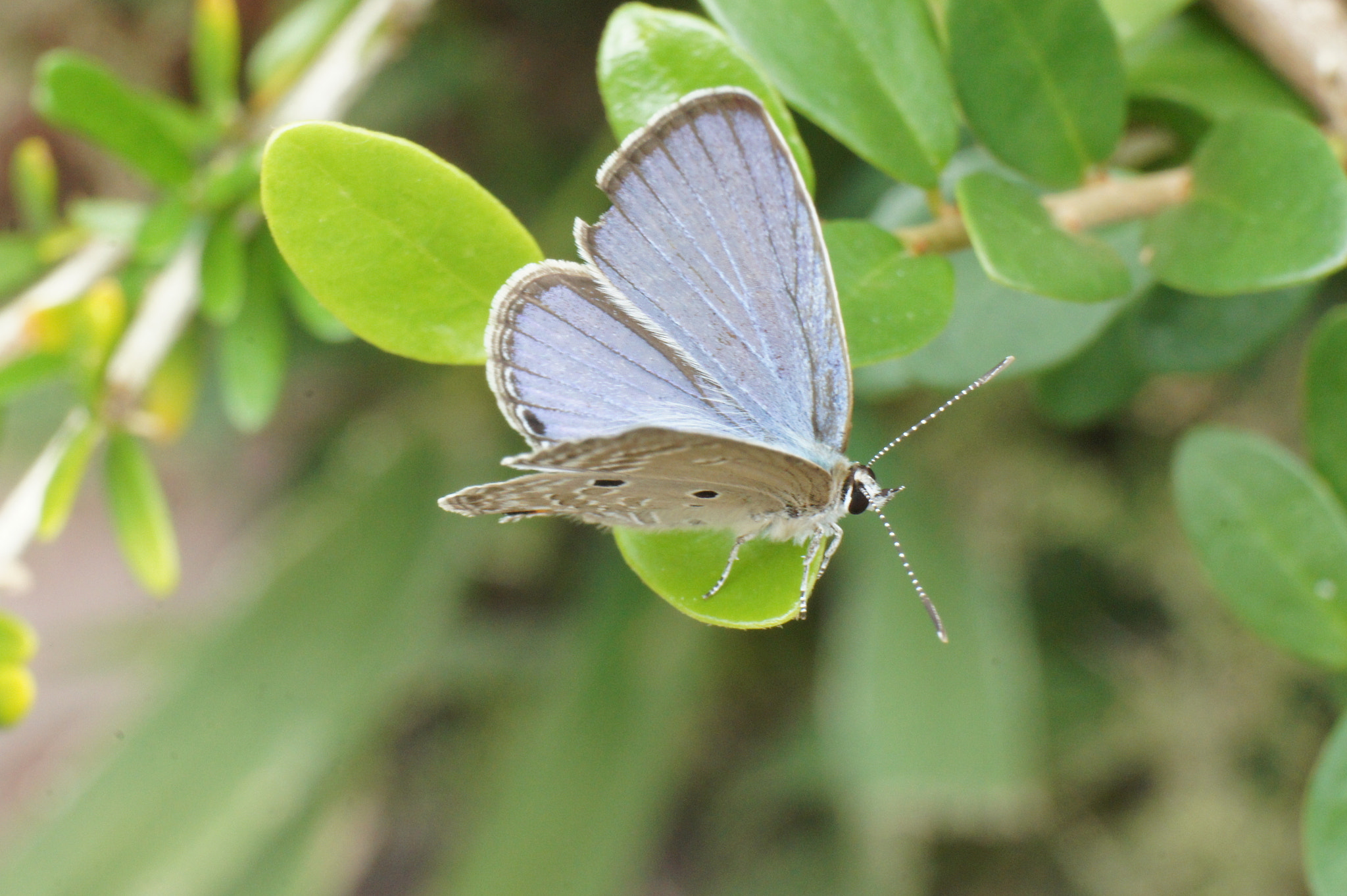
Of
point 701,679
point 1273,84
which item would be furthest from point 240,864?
point 1273,84

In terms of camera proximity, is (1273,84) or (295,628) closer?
(1273,84)

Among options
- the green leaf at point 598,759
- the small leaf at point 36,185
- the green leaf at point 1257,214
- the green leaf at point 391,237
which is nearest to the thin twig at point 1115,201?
the green leaf at point 1257,214

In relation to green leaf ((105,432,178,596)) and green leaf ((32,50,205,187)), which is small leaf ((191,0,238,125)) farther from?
green leaf ((105,432,178,596))

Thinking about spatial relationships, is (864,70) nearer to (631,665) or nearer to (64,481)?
(64,481)

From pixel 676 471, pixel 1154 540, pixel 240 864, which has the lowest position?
pixel 1154 540

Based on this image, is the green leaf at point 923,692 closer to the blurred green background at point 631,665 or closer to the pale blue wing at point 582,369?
the blurred green background at point 631,665

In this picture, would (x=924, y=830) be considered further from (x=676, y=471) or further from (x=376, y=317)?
(x=376, y=317)

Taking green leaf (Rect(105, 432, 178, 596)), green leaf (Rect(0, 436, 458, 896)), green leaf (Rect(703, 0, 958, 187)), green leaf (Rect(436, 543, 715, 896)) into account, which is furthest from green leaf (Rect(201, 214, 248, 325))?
green leaf (Rect(436, 543, 715, 896))
